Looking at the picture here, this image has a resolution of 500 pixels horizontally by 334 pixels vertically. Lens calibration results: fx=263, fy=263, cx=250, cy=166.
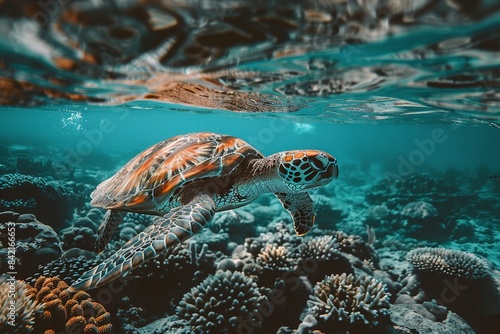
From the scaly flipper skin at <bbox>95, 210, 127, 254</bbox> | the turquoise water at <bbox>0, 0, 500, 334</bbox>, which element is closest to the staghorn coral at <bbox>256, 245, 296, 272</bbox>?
the turquoise water at <bbox>0, 0, 500, 334</bbox>

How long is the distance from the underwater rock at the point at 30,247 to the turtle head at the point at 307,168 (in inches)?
203

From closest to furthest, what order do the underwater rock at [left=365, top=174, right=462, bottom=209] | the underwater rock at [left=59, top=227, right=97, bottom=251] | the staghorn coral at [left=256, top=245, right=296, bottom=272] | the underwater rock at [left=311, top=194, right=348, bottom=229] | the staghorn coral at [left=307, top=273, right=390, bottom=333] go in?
the staghorn coral at [left=307, top=273, right=390, bottom=333] → the staghorn coral at [left=256, top=245, right=296, bottom=272] → the underwater rock at [left=59, top=227, right=97, bottom=251] → the underwater rock at [left=311, top=194, right=348, bottom=229] → the underwater rock at [left=365, top=174, right=462, bottom=209]

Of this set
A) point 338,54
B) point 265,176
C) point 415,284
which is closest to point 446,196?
point 415,284

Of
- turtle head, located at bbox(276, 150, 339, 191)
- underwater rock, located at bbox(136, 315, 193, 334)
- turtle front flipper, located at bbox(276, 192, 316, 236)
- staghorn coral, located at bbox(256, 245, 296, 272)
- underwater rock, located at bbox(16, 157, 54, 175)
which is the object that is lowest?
underwater rock, located at bbox(16, 157, 54, 175)

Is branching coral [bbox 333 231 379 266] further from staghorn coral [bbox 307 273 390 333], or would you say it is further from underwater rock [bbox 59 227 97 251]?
underwater rock [bbox 59 227 97 251]

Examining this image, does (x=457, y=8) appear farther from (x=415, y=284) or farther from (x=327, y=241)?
(x=415, y=284)

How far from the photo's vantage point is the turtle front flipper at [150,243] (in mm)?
2947

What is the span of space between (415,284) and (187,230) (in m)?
5.78

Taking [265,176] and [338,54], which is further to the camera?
[338,54]

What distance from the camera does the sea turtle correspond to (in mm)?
3307

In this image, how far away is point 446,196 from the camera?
12.8m

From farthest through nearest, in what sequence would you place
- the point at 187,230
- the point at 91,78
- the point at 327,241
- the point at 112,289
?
the point at 91,78 → the point at 327,241 → the point at 112,289 → the point at 187,230

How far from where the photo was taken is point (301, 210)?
569 centimetres

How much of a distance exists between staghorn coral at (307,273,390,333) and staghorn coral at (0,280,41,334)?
4272mm
